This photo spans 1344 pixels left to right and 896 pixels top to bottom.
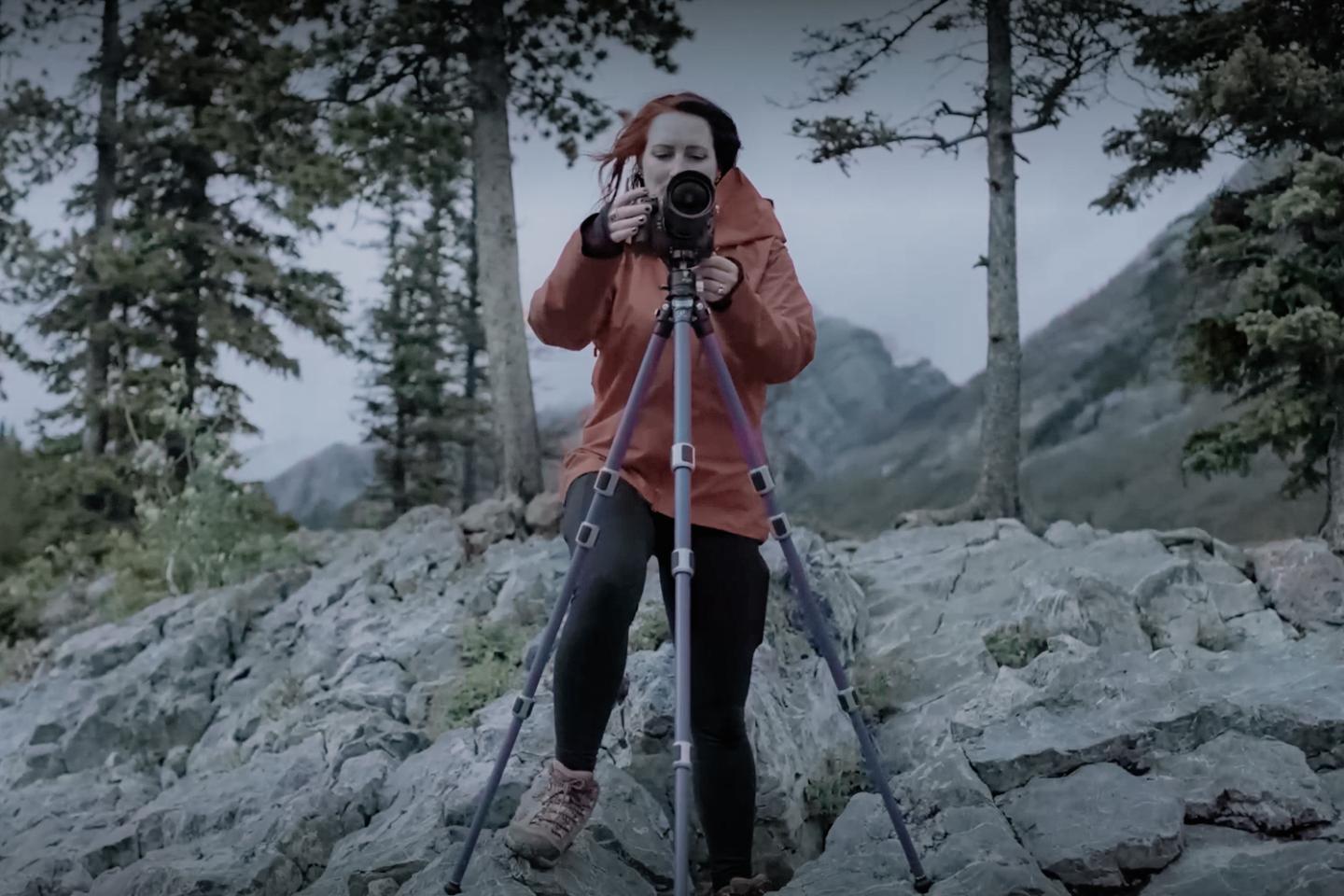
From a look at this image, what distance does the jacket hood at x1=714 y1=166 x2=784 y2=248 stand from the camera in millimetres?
2404

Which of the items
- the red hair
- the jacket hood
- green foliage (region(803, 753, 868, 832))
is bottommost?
green foliage (region(803, 753, 868, 832))

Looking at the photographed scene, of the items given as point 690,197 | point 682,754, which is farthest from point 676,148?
point 682,754

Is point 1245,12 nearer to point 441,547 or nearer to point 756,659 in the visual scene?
point 756,659

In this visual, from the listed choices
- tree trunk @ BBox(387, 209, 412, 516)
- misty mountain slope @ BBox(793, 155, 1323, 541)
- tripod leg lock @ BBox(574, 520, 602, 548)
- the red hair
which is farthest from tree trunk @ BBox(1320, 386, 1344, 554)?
tree trunk @ BBox(387, 209, 412, 516)

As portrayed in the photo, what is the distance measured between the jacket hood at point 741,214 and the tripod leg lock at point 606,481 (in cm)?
59

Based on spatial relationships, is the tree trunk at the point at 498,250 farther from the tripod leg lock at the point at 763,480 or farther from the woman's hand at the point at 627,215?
the woman's hand at the point at 627,215

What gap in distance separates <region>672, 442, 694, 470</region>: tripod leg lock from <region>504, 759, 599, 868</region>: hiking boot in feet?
2.33

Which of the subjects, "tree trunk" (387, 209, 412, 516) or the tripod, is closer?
the tripod

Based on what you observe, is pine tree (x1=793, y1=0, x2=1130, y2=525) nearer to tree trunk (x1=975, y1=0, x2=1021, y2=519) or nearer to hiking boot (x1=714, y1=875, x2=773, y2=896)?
tree trunk (x1=975, y1=0, x2=1021, y2=519)

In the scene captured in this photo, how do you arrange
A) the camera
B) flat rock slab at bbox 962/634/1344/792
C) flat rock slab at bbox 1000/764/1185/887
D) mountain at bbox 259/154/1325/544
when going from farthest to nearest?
mountain at bbox 259/154/1325/544
flat rock slab at bbox 962/634/1344/792
flat rock slab at bbox 1000/764/1185/887
the camera

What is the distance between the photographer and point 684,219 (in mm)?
2027

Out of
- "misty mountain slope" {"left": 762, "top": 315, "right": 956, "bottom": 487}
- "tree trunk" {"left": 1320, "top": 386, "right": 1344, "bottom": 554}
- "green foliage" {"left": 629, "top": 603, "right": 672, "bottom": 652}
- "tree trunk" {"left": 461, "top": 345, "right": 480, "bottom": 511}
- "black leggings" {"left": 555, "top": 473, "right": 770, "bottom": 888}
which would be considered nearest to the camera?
"black leggings" {"left": 555, "top": 473, "right": 770, "bottom": 888}

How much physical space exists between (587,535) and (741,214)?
834 mm

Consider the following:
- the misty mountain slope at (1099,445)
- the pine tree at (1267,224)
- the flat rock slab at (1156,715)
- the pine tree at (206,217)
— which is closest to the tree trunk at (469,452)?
the pine tree at (206,217)
